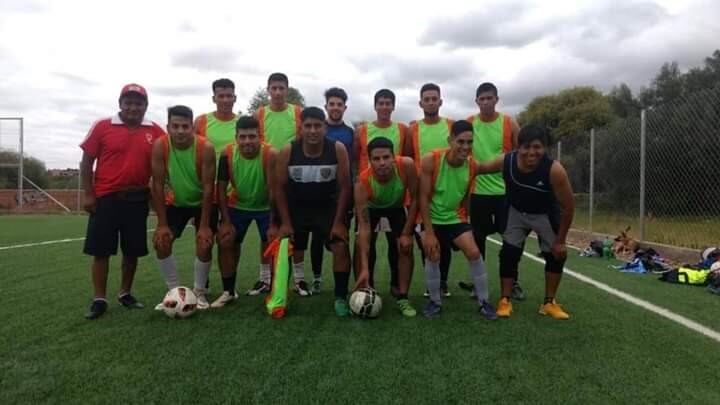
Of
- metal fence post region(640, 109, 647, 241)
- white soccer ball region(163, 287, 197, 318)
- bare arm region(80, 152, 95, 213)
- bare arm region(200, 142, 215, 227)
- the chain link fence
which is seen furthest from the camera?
metal fence post region(640, 109, 647, 241)

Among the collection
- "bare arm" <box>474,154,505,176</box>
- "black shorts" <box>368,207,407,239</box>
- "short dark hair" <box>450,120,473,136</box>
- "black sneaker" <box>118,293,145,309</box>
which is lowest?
"black sneaker" <box>118,293,145,309</box>

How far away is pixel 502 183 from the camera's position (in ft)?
17.9

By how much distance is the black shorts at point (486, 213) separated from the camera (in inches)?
215

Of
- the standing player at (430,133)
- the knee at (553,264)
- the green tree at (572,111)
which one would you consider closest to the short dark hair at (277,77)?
the standing player at (430,133)

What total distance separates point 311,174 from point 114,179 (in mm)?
1727

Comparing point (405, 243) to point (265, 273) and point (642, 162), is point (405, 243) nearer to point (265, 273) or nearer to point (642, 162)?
point (265, 273)

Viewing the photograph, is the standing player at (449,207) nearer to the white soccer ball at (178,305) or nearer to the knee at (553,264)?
the knee at (553,264)

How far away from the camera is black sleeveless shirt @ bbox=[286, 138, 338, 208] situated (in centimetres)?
477

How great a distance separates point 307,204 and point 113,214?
1.72 meters

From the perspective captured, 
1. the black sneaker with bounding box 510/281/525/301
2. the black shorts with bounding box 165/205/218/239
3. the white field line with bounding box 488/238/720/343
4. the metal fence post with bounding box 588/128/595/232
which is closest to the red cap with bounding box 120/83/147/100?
the black shorts with bounding box 165/205/218/239

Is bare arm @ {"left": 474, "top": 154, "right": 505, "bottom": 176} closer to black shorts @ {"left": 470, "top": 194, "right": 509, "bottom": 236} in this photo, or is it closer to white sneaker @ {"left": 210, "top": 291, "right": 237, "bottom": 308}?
black shorts @ {"left": 470, "top": 194, "right": 509, "bottom": 236}

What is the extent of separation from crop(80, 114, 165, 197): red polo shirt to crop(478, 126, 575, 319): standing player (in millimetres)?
3114

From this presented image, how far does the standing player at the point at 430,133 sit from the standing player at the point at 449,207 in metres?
0.74

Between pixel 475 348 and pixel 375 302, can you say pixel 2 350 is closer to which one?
pixel 375 302
